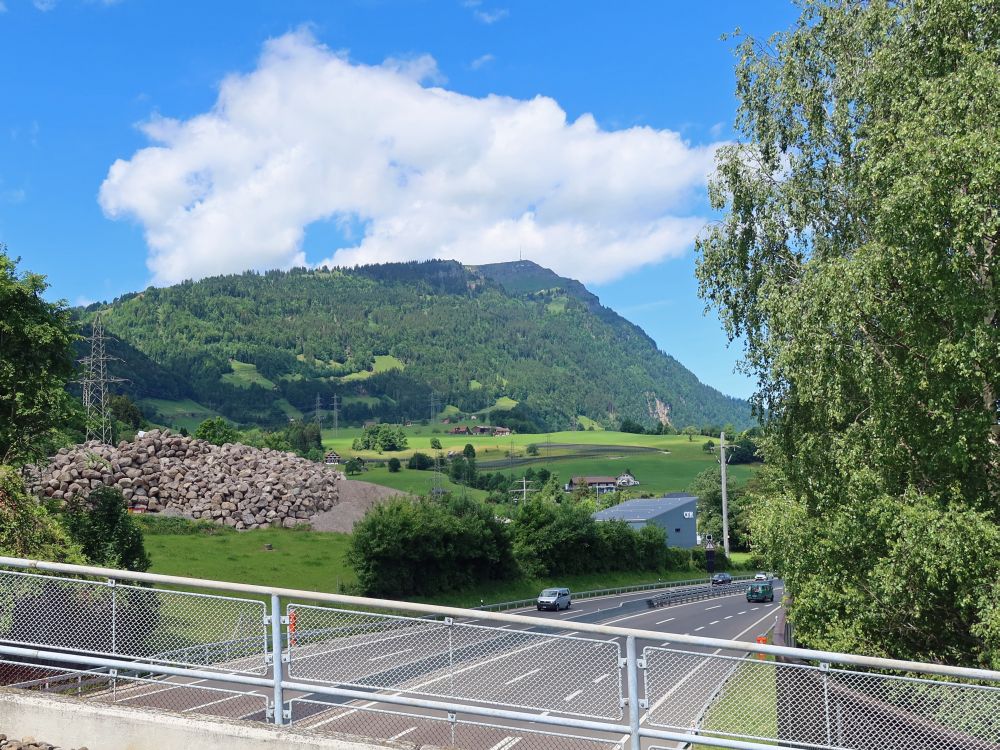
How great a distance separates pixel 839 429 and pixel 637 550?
63.3 metres

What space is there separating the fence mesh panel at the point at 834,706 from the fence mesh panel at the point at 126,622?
3804 mm

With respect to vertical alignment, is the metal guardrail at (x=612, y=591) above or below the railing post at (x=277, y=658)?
below

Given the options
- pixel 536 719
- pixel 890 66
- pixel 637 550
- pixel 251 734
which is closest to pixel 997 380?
pixel 890 66

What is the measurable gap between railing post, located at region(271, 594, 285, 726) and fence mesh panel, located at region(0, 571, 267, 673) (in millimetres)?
321

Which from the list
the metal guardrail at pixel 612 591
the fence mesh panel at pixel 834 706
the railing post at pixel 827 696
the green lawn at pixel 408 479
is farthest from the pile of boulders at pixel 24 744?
the green lawn at pixel 408 479

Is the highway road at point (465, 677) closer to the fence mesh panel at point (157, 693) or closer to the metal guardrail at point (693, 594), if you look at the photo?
the fence mesh panel at point (157, 693)

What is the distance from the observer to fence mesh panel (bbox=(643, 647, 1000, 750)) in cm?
716

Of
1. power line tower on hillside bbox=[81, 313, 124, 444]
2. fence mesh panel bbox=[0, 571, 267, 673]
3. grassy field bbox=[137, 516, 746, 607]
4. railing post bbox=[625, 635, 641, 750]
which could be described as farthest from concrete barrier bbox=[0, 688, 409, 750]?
grassy field bbox=[137, 516, 746, 607]

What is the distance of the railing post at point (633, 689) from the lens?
7242mm

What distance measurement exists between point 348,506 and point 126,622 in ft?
221

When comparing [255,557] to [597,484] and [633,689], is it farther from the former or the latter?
[597,484]

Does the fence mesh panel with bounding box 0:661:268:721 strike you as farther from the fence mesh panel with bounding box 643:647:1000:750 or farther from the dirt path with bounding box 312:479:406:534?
the dirt path with bounding box 312:479:406:534

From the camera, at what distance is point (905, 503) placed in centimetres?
1736

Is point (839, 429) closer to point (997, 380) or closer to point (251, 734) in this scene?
point (997, 380)
